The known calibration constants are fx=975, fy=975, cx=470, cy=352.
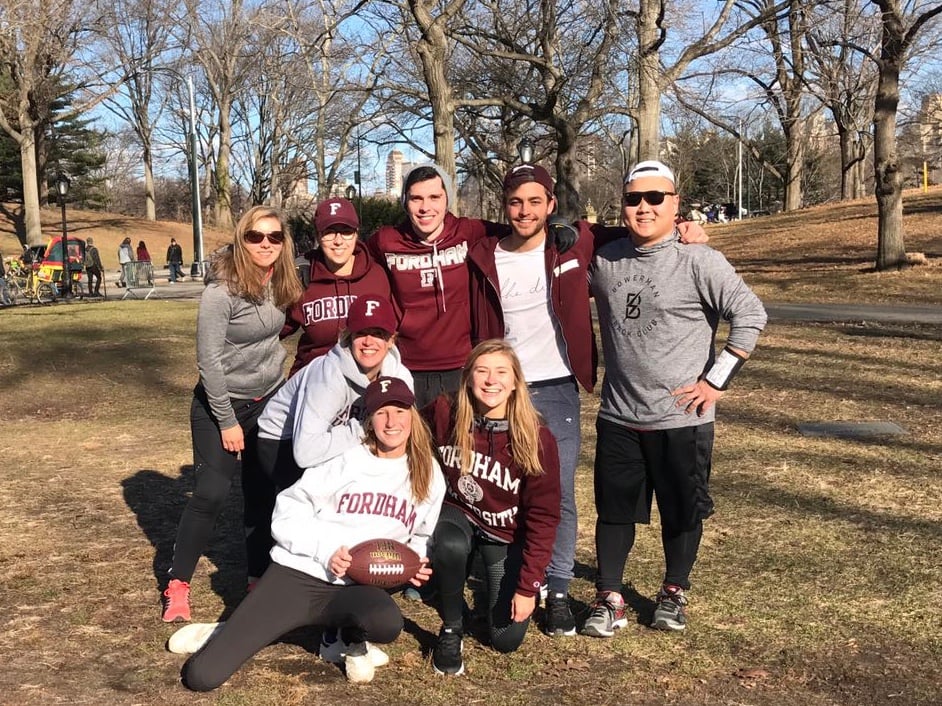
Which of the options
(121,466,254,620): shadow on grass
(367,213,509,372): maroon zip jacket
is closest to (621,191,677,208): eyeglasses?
(367,213,509,372): maroon zip jacket

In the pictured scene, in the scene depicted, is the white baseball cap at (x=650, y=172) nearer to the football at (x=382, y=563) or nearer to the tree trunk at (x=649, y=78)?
the football at (x=382, y=563)

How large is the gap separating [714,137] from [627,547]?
68379 millimetres

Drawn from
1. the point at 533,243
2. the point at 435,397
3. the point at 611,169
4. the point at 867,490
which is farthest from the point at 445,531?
the point at 611,169

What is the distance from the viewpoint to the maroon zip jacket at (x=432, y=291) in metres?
4.27

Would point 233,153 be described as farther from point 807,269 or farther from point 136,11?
point 807,269

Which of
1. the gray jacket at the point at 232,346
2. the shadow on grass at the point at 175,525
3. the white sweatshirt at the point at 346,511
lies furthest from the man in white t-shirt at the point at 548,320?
the shadow on grass at the point at 175,525

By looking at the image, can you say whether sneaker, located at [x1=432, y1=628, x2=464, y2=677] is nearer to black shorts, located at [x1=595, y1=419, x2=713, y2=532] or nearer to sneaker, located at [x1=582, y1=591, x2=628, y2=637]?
sneaker, located at [x1=582, y1=591, x2=628, y2=637]

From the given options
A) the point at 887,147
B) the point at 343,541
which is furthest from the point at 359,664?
the point at 887,147

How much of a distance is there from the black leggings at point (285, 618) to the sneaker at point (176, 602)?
625mm

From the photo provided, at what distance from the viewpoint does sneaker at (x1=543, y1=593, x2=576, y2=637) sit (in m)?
4.00

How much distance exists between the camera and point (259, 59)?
44750mm

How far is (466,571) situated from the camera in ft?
12.5

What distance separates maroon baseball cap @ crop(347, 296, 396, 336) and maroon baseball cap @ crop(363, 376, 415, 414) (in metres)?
0.23

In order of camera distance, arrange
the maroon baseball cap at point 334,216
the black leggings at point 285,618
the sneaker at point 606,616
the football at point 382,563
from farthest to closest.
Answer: the maroon baseball cap at point 334,216, the sneaker at point 606,616, the football at point 382,563, the black leggings at point 285,618
